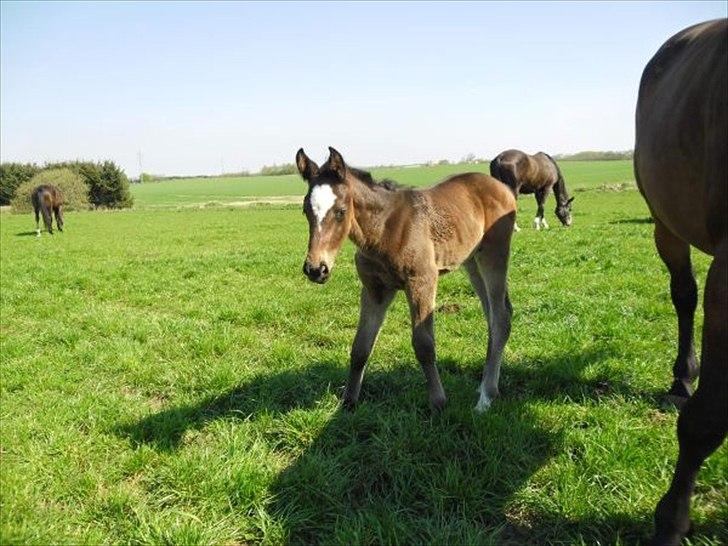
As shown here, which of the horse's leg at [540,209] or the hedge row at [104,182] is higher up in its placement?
the hedge row at [104,182]

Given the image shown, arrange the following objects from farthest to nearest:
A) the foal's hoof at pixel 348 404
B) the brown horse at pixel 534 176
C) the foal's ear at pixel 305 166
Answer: the brown horse at pixel 534 176 → the foal's hoof at pixel 348 404 → the foal's ear at pixel 305 166

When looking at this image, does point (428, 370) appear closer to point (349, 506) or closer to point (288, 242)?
point (349, 506)

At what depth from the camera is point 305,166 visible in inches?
144

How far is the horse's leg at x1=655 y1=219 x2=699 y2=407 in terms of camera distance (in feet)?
12.7

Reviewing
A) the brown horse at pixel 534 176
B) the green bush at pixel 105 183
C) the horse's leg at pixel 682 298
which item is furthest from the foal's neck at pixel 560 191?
the green bush at pixel 105 183

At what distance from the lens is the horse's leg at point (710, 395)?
1926mm

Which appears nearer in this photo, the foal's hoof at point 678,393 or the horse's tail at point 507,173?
the foal's hoof at point 678,393

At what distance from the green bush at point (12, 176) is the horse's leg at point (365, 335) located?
198 feet

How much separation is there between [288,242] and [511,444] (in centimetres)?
1336

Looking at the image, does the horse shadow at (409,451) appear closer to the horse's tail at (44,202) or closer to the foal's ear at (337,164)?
the foal's ear at (337,164)

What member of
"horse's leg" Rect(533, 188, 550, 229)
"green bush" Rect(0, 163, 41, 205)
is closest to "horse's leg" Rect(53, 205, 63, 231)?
"horse's leg" Rect(533, 188, 550, 229)

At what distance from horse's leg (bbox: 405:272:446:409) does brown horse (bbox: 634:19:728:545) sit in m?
1.52

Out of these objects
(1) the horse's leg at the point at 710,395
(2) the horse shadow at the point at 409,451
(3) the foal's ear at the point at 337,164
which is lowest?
(2) the horse shadow at the point at 409,451

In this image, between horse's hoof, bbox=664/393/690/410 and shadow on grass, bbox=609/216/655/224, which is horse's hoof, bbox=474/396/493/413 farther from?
shadow on grass, bbox=609/216/655/224
